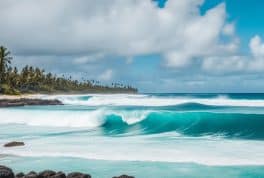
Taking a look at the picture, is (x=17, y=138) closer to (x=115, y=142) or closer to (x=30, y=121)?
(x=115, y=142)

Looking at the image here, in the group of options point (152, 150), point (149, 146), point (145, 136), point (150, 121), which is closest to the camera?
point (152, 150)

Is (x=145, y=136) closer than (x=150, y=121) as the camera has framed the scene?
Yes

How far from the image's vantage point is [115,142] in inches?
809

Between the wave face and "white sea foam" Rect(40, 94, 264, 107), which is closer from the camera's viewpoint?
the wave face

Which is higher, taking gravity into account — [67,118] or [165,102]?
[165,102]

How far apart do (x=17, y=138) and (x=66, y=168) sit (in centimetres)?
948

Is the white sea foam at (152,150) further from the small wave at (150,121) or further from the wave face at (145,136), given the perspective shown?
the small wave at (150,121)

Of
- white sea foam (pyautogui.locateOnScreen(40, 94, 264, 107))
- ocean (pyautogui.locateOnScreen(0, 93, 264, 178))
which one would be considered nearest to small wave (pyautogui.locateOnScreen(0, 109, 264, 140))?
ocean (pyautogui.locateOnScreen(0, 93, 264, 178))

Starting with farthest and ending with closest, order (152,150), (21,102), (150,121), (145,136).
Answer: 1. (21,102)
2. (150,121)
3. (145,136)
4. (152,150)

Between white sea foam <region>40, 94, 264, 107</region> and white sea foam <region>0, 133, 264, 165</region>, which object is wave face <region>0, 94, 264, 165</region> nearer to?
white sea foam <region>0, 133, 264, 165</region>

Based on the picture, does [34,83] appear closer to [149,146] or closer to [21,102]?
[21,102]

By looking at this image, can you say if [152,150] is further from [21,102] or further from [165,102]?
[165,102]

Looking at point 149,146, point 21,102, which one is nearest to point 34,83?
point 21,102

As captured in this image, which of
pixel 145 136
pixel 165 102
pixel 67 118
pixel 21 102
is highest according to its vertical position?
pixel 165 102
